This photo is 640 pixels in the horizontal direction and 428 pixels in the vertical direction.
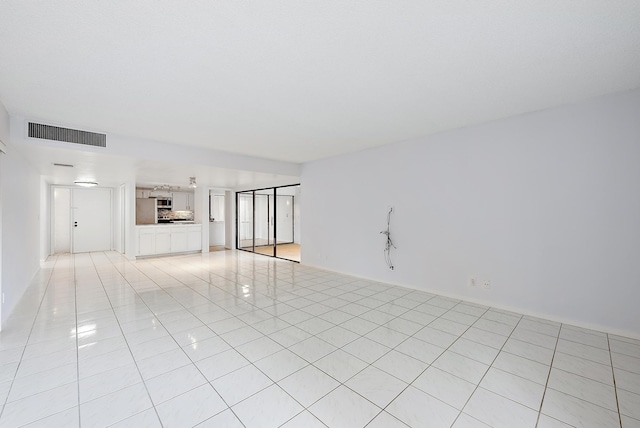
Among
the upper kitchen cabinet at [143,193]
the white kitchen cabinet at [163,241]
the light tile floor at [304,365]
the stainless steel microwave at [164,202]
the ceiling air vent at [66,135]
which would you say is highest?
the ceiling air vent at [66,135]

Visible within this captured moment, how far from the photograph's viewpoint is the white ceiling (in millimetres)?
1708

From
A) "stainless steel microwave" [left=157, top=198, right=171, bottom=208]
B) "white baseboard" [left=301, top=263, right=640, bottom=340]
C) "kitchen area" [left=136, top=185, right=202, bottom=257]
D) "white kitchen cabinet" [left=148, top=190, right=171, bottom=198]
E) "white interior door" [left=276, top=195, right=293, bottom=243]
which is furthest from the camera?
"white interior door" [left=276, top=195, right=293, bottom=243]

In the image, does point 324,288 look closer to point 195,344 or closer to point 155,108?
point 195,344

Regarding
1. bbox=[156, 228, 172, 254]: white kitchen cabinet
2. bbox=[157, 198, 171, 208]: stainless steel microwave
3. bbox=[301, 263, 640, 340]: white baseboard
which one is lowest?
bbox=[301, 263, 640, 340]: white baseboard

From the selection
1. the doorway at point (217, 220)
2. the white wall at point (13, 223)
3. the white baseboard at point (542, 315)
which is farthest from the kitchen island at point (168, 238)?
the white baseboard at point (542, 315)

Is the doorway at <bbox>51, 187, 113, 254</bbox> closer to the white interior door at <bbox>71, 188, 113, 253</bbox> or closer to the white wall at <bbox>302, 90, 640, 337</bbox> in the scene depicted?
the white interior door at <bbox>71, 188, 113, 253</bbox>

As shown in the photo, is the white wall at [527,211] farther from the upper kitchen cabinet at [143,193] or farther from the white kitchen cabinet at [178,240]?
the upper kitchen cabinet at [143,193]

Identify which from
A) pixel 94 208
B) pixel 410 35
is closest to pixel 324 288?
pixel 410 35

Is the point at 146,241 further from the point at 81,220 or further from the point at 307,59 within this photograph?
the point at 307,59

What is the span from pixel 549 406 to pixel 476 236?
2383 mm

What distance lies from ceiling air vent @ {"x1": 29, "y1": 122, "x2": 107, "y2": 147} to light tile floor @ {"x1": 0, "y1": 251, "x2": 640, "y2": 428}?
229 centimetres

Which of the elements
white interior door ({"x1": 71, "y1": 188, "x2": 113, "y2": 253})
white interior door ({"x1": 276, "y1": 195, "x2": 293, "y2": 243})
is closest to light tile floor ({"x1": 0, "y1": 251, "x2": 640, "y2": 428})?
white interior door ({"x1": 71, "y1": 188, "x2": 113, "y2": 253})

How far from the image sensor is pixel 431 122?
3803 mm

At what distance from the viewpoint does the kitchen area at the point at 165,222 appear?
7.90 meters
